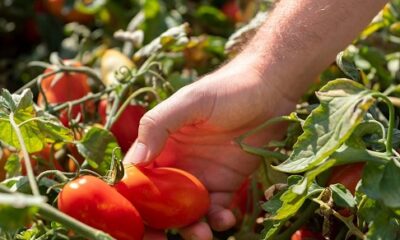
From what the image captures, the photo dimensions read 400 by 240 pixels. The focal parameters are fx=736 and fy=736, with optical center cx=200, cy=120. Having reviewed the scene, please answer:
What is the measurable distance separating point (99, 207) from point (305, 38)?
0.54 metres

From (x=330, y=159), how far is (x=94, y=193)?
35 centimetres

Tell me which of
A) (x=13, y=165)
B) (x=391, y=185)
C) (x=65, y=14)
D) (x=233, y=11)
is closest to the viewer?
(x=391, y=185)

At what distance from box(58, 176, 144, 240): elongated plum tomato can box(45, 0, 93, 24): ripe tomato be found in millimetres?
1264

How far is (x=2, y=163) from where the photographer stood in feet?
4.70

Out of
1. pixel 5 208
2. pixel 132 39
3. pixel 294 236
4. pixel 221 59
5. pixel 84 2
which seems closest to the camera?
pixel 5 208

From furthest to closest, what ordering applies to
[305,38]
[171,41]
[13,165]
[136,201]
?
1. [171,41]
2. [305,38]
3. [13,165]
4. [136,201]

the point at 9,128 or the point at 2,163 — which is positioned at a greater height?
the point at 9,128

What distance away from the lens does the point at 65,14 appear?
229 centimetres

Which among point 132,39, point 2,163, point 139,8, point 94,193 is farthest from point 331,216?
point 139,8

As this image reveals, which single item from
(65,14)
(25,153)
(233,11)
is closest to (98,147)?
(25,153)

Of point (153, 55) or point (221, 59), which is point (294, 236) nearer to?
point (153, 55)

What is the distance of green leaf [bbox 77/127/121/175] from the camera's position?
1303 mm

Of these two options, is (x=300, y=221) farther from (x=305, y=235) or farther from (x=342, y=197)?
(x=342, y=197)

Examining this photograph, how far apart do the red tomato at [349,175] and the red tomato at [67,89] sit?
0.59m
